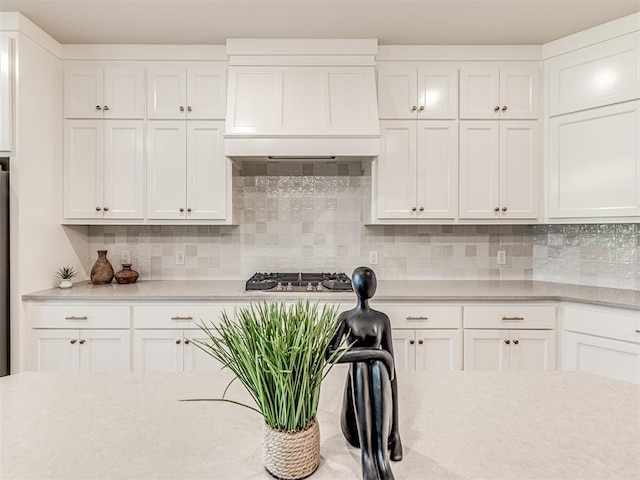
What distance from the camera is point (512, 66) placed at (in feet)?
8.78

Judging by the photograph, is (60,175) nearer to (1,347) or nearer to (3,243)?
(3,243)

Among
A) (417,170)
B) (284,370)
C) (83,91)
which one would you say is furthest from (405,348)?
(83,91)

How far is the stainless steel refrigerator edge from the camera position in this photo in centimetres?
223

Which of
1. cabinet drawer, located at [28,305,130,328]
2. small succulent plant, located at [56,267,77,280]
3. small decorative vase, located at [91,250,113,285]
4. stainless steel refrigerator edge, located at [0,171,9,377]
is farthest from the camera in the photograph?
small decorative vase, located at [91,250,113,285]

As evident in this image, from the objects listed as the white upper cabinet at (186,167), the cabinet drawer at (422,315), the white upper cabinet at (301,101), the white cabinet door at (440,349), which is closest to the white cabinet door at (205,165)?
the white upper cabinet at (186,167)

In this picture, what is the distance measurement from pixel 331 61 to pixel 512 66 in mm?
1280

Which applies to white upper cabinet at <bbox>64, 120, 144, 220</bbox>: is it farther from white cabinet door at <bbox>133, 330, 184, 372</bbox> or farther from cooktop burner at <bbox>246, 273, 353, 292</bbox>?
cooktop burner at <bbox>246, 273, 353, 292</bbox>

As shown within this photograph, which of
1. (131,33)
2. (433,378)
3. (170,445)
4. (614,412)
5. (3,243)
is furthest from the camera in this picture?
(131,33)

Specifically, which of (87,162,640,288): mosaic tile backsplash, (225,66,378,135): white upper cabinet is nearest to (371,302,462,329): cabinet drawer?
(87,162,640,288): mosaic tile backsplash

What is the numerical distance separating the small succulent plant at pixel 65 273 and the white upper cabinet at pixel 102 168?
369 millimetres

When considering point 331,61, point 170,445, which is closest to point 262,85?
point 331,61

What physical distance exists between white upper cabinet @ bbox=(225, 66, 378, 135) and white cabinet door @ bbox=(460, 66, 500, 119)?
2.20ft

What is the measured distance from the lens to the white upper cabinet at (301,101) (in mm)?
2461

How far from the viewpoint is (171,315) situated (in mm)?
2357
